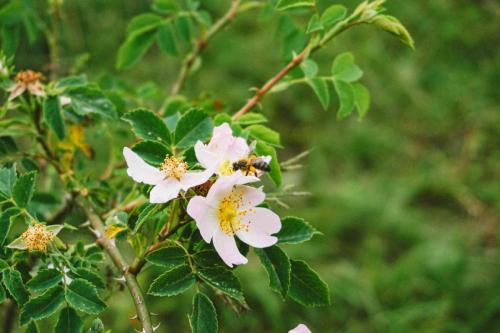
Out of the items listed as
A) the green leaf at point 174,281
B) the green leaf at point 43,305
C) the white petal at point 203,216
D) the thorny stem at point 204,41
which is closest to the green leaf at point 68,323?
the green leaf at point 43,305

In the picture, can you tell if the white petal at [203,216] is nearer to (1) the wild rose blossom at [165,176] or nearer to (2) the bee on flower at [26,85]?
(1) the wild rose blossom at [165,176]

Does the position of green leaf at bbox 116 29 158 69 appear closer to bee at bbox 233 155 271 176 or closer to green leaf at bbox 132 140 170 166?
green leaf at bbox 132 140 170 166

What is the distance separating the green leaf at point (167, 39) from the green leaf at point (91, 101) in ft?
1.15

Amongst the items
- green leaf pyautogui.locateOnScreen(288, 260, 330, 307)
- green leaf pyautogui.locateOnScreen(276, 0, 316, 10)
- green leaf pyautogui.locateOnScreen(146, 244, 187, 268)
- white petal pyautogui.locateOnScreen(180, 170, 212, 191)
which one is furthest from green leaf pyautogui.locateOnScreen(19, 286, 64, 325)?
green leaf pyautogui.locateOnScreen(276, 0, 316, 10)

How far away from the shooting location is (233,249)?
2.78 feet

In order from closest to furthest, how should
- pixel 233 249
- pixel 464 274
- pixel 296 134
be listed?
pixel 233 249 < pixel 464 274 < pixel 296 134

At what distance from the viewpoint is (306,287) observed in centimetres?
93

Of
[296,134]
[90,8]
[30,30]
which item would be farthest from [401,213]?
[30,30]

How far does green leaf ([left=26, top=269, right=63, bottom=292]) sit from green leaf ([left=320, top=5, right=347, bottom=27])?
61cm

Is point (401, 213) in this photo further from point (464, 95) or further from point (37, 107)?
point (37, 107)

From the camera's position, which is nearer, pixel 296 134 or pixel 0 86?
pixel 0 86

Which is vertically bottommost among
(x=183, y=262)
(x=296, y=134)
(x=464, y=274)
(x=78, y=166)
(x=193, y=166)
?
(x=464, y=274)

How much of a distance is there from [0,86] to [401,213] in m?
2.48

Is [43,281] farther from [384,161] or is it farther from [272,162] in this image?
[384,161]
